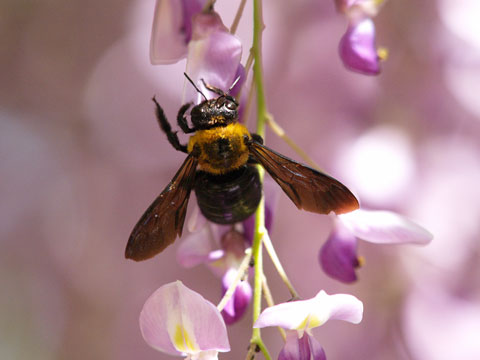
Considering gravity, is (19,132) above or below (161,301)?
above

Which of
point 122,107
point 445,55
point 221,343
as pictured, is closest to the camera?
point 221,343

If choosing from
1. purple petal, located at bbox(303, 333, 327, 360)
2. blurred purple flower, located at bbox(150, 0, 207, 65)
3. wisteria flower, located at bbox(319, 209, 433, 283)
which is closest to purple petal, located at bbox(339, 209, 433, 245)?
wisteria flower, located at bbox(319, 209, 433, 283)

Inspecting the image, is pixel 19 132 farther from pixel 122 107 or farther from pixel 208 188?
pixel 208 188

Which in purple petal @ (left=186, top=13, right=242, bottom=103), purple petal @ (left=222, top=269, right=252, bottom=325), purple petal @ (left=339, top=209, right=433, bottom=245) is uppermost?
purple petal @ (left=186, top=13, right=242, bottom=103)

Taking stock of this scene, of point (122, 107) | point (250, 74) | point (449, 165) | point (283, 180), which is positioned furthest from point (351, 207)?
point (122, 107)

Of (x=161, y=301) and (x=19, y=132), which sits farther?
(x=19, y=132)

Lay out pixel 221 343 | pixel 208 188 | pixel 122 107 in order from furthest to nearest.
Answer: pixel 122 107, pixel 208 188, pixel 221 343

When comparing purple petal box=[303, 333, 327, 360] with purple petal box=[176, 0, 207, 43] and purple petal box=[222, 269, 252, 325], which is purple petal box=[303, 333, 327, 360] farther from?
purple petal box=[176, 0, 207, 43]

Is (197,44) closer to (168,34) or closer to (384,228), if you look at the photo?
(168,34)
